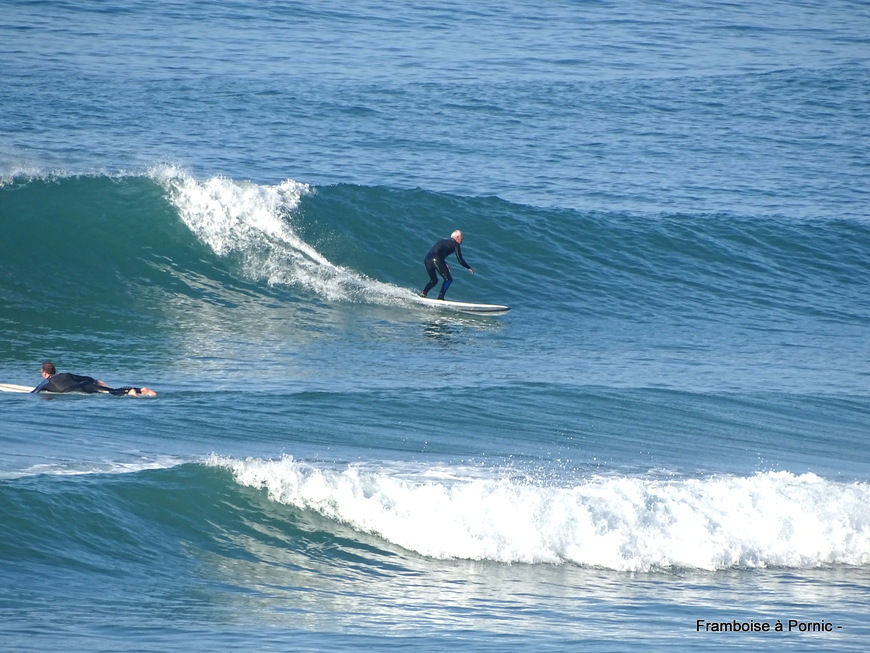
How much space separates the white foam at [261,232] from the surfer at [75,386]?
5.79 meters

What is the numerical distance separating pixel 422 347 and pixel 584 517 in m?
6.21

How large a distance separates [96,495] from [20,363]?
5.36m

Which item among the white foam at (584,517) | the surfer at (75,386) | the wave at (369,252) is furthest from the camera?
the wave at (369,252)

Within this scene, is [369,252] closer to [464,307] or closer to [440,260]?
[440,260]

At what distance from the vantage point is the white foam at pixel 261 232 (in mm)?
17703

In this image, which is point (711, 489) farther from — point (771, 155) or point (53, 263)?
point (771, 155)

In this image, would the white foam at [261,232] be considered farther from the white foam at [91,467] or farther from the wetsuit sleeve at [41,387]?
the white foam at [91,467]

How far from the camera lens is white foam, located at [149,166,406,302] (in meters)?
17.7

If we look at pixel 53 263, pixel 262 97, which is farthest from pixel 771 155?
pixel 53 263

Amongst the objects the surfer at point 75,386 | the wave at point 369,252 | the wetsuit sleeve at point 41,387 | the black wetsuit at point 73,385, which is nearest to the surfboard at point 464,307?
the wave at point 369,252

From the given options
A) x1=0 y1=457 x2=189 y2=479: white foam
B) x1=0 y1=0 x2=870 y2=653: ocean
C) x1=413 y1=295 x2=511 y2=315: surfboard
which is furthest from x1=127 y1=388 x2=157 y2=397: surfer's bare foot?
x1=413 y1=295 x2=511 y2=315: surfboard

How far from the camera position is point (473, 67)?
1373 inches

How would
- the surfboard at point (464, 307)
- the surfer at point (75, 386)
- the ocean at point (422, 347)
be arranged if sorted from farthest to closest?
the surfboard at point (464, 307) → the surfer at point (75, 386) → the ocean at point (422, 347)

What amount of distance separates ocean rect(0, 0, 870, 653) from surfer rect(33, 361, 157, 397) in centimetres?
21
